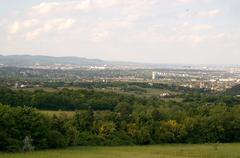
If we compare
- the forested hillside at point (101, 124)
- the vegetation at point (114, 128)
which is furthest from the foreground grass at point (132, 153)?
the forested hillside at point (101, 124)

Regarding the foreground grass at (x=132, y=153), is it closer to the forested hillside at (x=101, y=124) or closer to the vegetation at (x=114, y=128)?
the vegetation at (x=114, y=128)

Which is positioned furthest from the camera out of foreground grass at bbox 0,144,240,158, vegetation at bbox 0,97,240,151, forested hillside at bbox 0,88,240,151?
forested hillside at bbox 0,88,240,151

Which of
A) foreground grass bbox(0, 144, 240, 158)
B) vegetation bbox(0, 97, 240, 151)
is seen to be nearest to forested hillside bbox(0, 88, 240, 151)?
vegetation bbox(0, 97, 240, 151)

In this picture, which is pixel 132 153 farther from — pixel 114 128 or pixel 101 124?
pixel 101 124

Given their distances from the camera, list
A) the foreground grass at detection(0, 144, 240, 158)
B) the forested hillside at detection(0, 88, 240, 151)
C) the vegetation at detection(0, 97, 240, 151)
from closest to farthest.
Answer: the foreground grass at detection(0, 144, 240, 158) < the vegetation at detection(0, 97, 240, 151) < the forested hillside at detection(0, 88, 240, 151)

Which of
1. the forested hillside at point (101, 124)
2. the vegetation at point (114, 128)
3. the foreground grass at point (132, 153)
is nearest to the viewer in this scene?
the foreground grass at point (132, 153)

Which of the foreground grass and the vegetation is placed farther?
the vegetation

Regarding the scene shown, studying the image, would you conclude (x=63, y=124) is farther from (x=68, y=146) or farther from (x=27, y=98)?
(x=27, y=98)

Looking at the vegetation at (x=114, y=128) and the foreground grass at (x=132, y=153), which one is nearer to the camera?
the foreground grass at (x=132, y=153)

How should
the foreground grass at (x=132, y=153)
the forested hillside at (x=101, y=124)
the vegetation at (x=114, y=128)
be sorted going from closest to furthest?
the foreground grass at (x=132, y=153) → the vegetation at (x=114, y=128) → the forested hillside at (x=101, y=124)

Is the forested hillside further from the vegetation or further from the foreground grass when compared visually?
the foreground grass

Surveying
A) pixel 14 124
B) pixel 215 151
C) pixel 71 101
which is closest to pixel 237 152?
pixel 215 151
